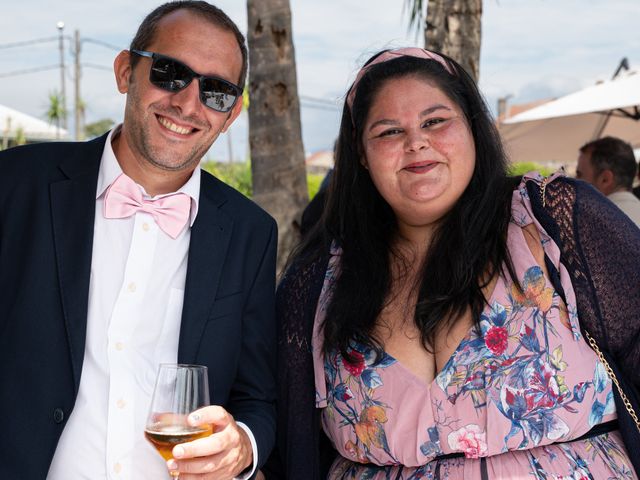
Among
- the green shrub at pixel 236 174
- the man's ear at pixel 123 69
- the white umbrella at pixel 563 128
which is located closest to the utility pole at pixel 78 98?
the green shrub at pixel 236 174

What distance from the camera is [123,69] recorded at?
3.10 meters

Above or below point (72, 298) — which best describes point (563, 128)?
above

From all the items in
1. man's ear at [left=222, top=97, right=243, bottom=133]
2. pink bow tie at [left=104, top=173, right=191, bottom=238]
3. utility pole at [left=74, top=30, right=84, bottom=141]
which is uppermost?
utility pole at [left=74, top=30, right=84, bottom=141]

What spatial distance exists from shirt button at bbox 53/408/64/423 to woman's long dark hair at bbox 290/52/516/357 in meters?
0.97

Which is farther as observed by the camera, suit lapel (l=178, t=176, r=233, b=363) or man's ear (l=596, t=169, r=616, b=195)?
man's ear (l=596, t=169, r=616, b=195)

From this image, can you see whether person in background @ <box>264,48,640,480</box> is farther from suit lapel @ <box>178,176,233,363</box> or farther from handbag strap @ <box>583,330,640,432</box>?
suit lapel @ <box>178,176,233,363</box>

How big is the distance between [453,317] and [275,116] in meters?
4.24

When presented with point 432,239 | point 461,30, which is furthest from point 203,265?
point 461,30

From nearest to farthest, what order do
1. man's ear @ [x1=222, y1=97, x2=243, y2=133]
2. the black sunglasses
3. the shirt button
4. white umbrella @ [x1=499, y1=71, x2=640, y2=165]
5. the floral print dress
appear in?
the shirt button → the floral print dress → the black sunglasses → man's ear @ [x1=222, y1=97, x2=243, y2=133] → white umbrella @ [x1=499, y1=71, x2=640, y2=165]

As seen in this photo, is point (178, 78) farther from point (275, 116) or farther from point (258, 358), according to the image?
point (275, 116)

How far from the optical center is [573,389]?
9.06 feet

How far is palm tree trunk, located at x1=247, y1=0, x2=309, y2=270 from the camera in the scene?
6789 millimetres

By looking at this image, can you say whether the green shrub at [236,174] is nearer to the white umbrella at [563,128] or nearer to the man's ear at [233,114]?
the white umbrella at [563,128]

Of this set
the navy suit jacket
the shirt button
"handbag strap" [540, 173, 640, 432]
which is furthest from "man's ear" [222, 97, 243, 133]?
"handbag strap" [540, 173, 640, 432]
